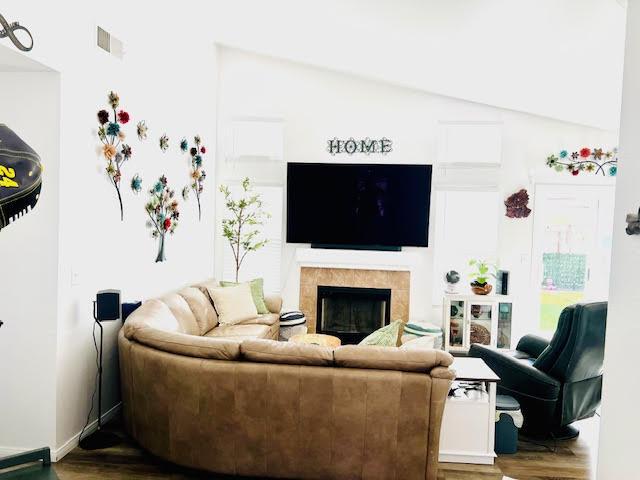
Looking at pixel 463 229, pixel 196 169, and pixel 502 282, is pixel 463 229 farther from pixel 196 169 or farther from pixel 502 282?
pixel 196 169

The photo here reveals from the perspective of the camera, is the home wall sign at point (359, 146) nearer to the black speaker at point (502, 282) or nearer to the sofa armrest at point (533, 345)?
the black speaker at point (502, 282)

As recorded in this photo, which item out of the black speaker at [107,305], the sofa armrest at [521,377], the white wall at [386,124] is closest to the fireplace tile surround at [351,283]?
the white wall at [386,124]

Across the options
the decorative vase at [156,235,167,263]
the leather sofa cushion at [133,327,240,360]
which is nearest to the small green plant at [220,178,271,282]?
the decorative vase at [156,235,167,263]

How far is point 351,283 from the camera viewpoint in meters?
5.96

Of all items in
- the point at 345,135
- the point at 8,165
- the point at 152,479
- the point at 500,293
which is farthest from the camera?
the point at 345,135

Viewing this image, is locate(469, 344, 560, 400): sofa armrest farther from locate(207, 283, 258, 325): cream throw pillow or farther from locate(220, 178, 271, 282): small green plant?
locate(220, 178, 271, 282): small green plant

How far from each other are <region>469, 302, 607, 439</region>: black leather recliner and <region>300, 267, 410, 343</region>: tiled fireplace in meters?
2.22

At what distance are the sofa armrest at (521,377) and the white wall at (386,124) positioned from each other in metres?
2.34

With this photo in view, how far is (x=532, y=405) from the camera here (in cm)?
353

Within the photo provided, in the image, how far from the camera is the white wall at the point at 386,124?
5.86 m

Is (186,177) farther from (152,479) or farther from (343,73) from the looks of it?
(152,479)

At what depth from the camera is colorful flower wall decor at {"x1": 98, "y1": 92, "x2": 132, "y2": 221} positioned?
140 inches

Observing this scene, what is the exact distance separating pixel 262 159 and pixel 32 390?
379 cm

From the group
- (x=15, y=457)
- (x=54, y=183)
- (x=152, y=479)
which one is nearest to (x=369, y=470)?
(x=152, y=479)
